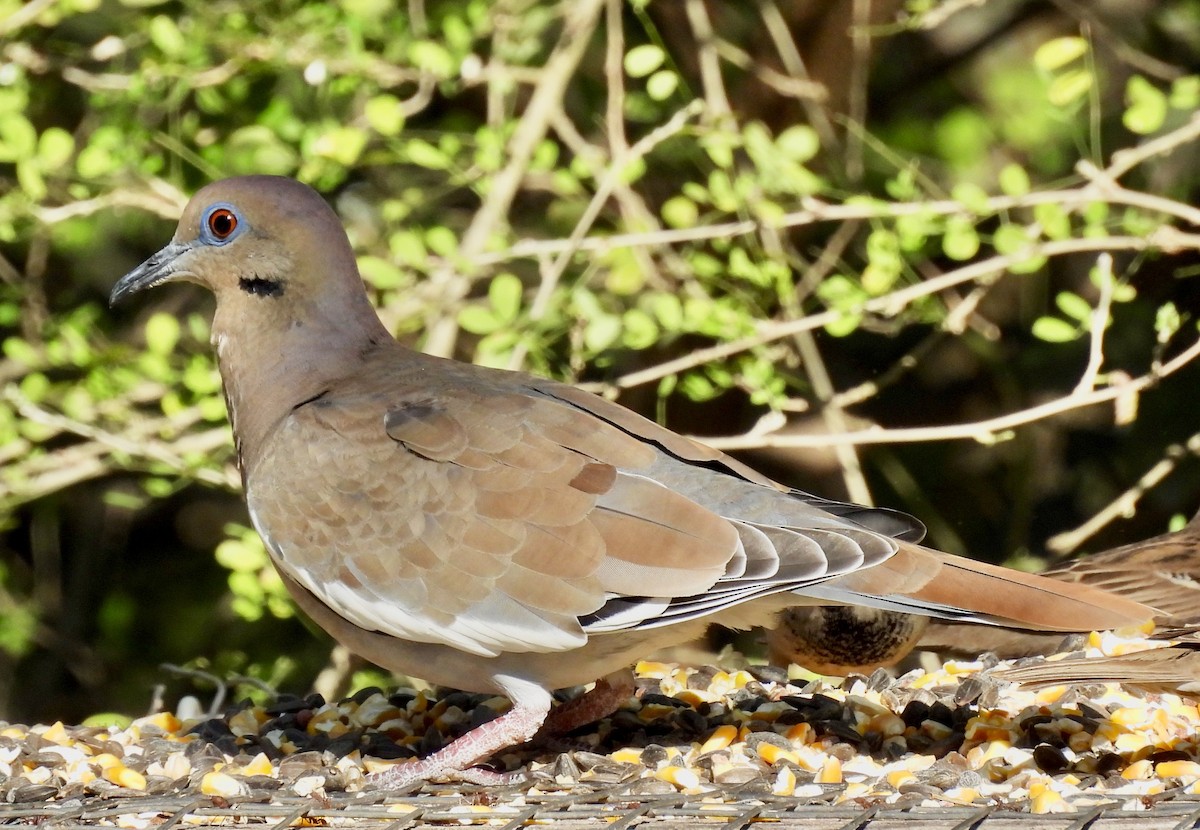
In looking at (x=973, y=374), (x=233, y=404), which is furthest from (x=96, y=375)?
(x=973, y=374)

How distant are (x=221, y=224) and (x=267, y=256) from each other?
14 cm


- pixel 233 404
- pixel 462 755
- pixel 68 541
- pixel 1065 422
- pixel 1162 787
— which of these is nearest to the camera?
pixel 1162 787

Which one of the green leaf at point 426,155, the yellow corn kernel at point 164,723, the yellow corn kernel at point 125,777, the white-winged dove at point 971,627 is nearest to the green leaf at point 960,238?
the white-winged dove at point 971,627

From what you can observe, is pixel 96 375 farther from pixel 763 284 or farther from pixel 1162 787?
pixel 1162 787

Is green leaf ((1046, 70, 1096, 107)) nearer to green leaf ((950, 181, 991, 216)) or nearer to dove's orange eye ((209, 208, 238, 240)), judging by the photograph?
green leaf ((950, 181, 991, 216))

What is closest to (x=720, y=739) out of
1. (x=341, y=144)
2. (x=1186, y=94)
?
(x=341, y=144)

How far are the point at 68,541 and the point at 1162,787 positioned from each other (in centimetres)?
598

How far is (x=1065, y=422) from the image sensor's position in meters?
7.12

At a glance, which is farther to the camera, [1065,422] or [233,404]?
[1065,422]

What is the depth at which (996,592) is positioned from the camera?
3197 mm

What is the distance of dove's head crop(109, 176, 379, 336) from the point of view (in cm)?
413

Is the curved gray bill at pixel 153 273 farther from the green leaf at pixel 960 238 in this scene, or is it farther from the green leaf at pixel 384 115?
the green leaf at pixel 960 238

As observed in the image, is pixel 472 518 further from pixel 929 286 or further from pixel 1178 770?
pixel 929 286

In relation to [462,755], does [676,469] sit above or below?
above
